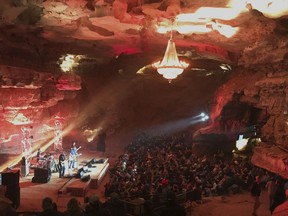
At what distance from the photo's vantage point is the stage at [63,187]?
13.4 meters

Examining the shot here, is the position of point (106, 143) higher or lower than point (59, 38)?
lower

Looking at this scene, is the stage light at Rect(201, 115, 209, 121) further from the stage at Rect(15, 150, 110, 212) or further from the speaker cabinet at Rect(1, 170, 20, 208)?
the speaker cabinet at Rect(1, 170, 20, 208)

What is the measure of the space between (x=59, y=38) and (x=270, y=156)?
371 inches

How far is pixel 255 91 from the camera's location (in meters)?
14.3

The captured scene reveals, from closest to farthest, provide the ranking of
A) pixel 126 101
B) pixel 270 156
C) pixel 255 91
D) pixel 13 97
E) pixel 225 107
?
pixel 270 156
pixel 255 91
pixel 13 97
pixel 225 107
pixel 126 101

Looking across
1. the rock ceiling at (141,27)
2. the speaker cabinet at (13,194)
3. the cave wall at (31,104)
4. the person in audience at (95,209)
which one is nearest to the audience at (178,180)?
the person in audience at (95,209)

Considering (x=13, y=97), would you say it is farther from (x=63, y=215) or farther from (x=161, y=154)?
(x=63, y=215)

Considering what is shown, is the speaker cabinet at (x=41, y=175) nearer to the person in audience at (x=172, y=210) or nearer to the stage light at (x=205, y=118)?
the person in audience at (x=172, y=210)

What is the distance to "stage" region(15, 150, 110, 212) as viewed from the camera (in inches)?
Result: 528

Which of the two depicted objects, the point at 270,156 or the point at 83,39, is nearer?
the point at 270,156

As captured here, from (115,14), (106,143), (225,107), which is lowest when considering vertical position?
(106,143)

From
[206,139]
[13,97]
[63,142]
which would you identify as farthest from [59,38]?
[63,142]

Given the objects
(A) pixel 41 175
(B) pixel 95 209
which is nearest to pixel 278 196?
(B) pixel 95 209

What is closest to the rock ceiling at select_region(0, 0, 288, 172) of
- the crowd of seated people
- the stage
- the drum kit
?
the drum kit
